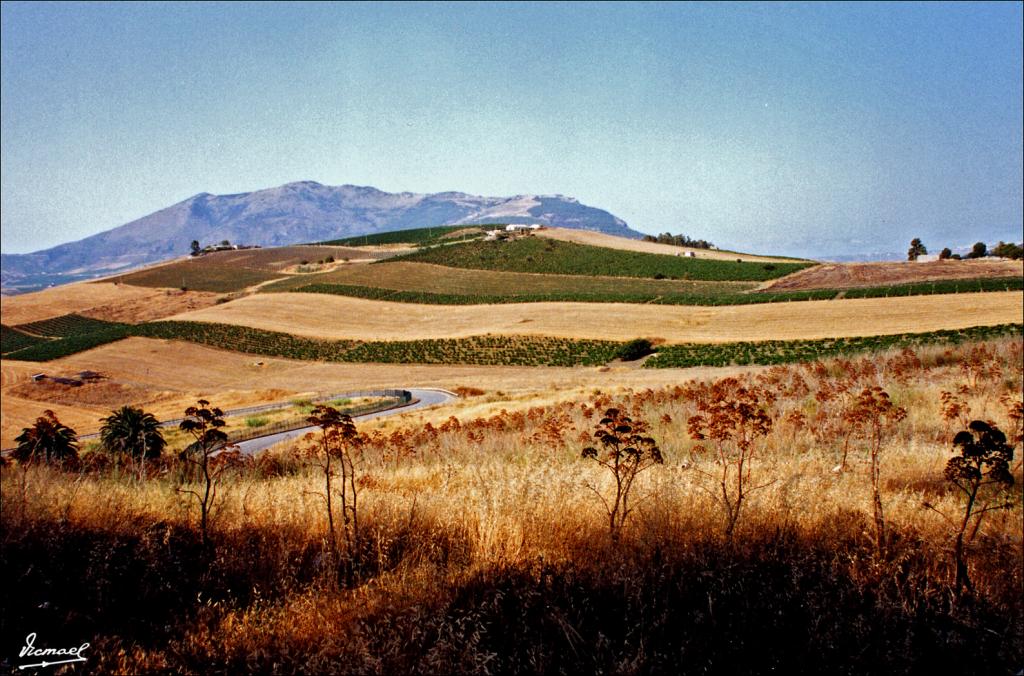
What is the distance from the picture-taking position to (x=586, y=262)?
405 ft

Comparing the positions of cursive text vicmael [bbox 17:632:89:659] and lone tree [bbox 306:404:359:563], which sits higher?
lone tree [bbox 306:404:359:563]

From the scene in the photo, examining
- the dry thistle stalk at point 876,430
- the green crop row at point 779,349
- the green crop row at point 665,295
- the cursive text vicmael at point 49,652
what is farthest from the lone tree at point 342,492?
the green crop row at point 665,295

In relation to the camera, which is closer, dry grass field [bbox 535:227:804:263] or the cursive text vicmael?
the cursive text vicmael

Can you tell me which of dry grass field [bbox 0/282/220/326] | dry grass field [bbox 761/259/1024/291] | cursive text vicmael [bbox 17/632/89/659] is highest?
dry grass field [bbox 761/259/1024/291]

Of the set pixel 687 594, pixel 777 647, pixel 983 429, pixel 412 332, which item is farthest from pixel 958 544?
pixel 412 332

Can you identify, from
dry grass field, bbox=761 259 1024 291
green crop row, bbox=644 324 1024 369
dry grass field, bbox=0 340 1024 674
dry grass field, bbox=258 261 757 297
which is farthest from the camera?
dry grass field, bbox=258 261 757 297

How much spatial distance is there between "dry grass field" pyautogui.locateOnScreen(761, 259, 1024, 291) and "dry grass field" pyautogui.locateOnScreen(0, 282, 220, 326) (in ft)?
352

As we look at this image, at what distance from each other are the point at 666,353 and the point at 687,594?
170 ft

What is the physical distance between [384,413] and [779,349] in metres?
36.2

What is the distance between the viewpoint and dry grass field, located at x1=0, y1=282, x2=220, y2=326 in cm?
10756

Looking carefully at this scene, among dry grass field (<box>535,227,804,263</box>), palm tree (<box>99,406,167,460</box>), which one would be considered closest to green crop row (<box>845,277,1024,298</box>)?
dry grass field (<box>535,227,804,263</box>)

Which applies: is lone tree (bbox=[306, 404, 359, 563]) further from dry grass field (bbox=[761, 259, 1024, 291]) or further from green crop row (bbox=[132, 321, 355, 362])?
dry grass field (bbox=[761, 259, 1024, 291])

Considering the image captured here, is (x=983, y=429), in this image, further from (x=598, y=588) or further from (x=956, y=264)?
(x=956, y=264)

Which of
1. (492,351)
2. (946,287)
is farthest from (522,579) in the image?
(946,287)
